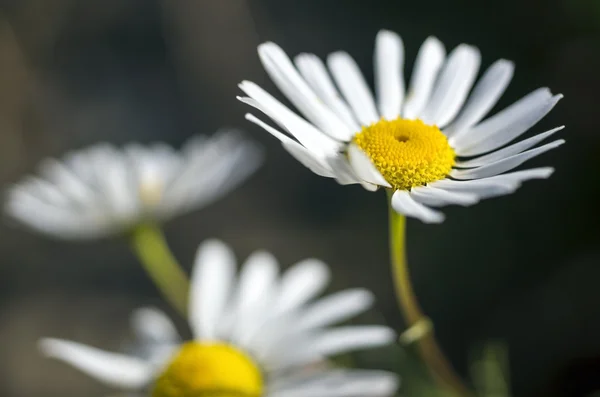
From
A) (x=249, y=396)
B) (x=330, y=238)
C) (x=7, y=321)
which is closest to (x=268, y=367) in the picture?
(x=249, y=396)

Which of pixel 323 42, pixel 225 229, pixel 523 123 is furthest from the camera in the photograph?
pixel 323 42

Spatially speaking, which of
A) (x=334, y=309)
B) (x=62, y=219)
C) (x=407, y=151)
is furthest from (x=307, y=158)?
(x=62, y=219)

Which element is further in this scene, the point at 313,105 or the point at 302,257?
the point at 302,257

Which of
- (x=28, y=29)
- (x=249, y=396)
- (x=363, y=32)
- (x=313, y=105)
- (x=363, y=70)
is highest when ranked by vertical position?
(x=28, y=29)

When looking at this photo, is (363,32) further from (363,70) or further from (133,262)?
(133,262)

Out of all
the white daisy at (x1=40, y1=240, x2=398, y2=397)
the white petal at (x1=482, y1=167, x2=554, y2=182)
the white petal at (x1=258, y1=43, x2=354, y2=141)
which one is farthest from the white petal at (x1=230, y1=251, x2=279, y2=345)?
the white petal at (x1=482, y1=167, x2=554, y2=182)

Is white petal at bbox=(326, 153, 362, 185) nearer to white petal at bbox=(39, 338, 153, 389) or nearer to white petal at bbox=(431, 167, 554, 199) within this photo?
white petal at bbox=(431, 167, 554, 199)

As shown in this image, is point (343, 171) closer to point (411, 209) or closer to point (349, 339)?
point (411, 209)
